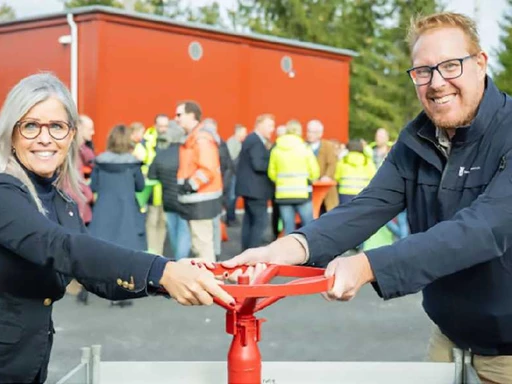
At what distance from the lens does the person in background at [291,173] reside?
10891 mm

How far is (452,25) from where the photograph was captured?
2.87 meters

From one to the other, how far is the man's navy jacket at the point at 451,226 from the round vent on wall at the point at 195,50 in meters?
13.8

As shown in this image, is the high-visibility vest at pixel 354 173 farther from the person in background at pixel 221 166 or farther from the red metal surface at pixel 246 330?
the red metal surface at pixel 246 330

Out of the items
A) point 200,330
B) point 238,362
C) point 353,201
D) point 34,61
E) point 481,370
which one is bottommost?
point 200,330

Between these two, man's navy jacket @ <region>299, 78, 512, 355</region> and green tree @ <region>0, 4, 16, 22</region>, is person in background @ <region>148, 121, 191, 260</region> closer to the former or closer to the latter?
man's navy jacket @ <region>299, 78, 512, 355</region>

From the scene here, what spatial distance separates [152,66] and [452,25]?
13.5 metres

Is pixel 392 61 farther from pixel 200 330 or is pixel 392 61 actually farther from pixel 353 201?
pixel 353 201

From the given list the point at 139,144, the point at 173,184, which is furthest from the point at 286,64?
the point at 173,184

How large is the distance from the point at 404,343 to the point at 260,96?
12333mm

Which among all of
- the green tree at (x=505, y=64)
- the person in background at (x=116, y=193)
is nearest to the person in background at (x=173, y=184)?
the person in background at (x=116, y=193)

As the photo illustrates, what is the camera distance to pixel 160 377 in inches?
108

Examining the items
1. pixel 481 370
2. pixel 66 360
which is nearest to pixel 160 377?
pixel 481 370

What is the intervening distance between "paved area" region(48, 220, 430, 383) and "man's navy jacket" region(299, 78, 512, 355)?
3.24m

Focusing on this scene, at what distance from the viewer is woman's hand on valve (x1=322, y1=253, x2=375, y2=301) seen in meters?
2.28
